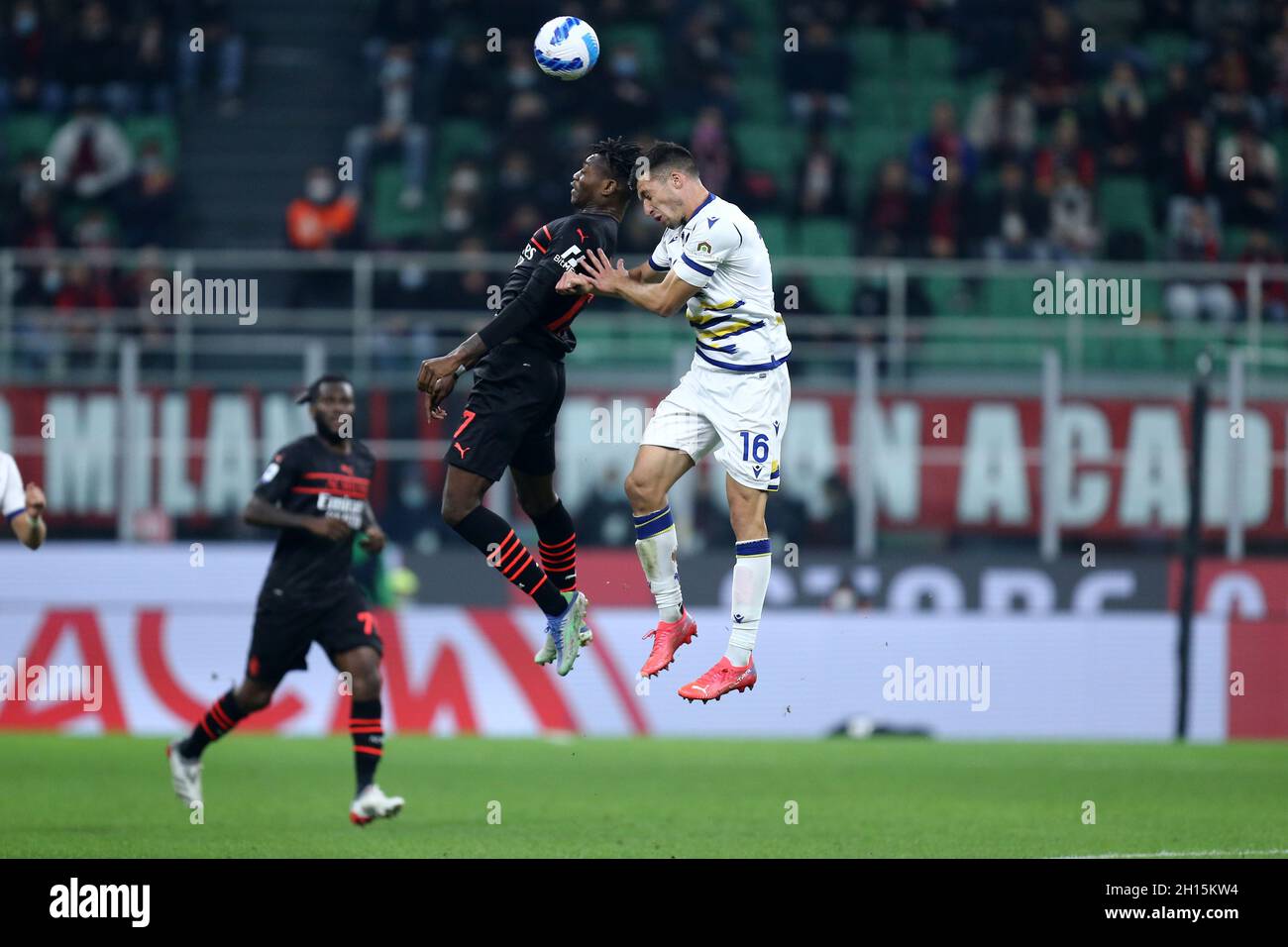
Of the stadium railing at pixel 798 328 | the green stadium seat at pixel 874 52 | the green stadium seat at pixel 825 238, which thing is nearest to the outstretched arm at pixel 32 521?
the stadium railing at pixel 798 328

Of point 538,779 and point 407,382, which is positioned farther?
point 407,382

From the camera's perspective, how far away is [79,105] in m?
23.3

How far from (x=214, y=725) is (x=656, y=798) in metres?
3.13

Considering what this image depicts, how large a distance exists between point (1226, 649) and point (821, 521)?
3.68 meters

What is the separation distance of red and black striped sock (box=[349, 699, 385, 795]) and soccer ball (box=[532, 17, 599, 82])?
4128mm

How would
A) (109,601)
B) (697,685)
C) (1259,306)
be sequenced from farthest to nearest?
(1259,306)
(109,601)
(697,685)

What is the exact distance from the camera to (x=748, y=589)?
1066cm

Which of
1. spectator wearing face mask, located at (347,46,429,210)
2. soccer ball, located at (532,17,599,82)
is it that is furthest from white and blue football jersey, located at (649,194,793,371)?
spectator wearing face mask, located at (347,46,429,210)

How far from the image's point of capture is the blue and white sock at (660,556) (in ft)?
35.0

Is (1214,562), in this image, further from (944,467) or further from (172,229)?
(172,229)

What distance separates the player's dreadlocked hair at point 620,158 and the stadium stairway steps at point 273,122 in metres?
13.5

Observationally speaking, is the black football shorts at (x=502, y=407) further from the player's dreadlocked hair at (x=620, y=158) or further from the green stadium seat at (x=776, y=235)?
the green stadium seat at (x=776, y=235)

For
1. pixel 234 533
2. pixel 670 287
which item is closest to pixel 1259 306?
pixel 234 533
